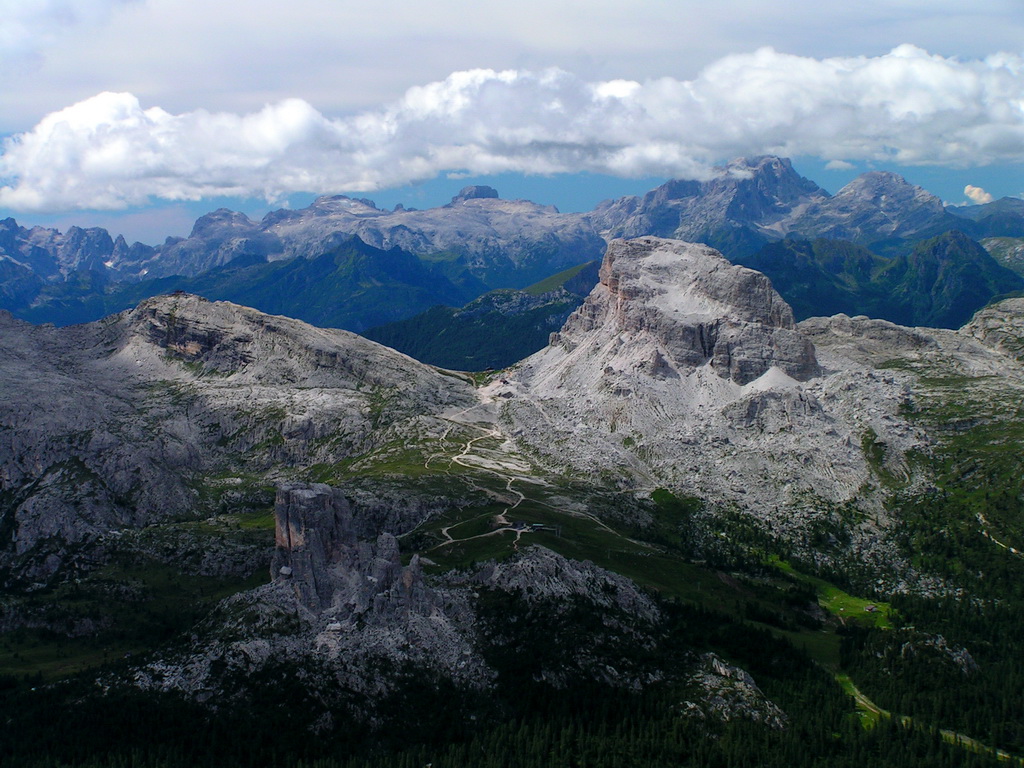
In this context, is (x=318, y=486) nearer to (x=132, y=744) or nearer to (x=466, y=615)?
(x=466, y=615)

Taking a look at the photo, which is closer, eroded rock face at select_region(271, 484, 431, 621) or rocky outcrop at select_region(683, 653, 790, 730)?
rocky outcrop at select_region(683, 653, 790, 730)

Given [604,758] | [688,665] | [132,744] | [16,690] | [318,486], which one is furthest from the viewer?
[318,486]

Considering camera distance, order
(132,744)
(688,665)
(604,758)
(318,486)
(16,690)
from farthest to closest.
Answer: (318,486)
(688,665)
(16,690)
(604,758)
(132,744)

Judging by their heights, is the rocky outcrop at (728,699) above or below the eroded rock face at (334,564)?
below

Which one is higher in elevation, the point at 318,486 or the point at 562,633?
the point at 318,486

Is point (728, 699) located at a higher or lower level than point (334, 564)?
lower

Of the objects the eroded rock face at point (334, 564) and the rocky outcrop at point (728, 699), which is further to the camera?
the eroded rock face at point (334, 564)

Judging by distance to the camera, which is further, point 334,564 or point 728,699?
point 334,564

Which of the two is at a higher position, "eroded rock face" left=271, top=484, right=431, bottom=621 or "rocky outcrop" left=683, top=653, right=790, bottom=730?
"eroded rock face" left=271, top=484, right=431, bottom=621

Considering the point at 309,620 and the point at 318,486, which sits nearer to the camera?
the point at 309,620

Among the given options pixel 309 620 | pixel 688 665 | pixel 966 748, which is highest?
pixel 309 620

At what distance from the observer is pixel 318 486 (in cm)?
19112

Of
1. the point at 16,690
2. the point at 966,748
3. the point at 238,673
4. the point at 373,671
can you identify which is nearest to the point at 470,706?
the point at 373,671

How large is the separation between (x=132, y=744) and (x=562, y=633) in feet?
251
